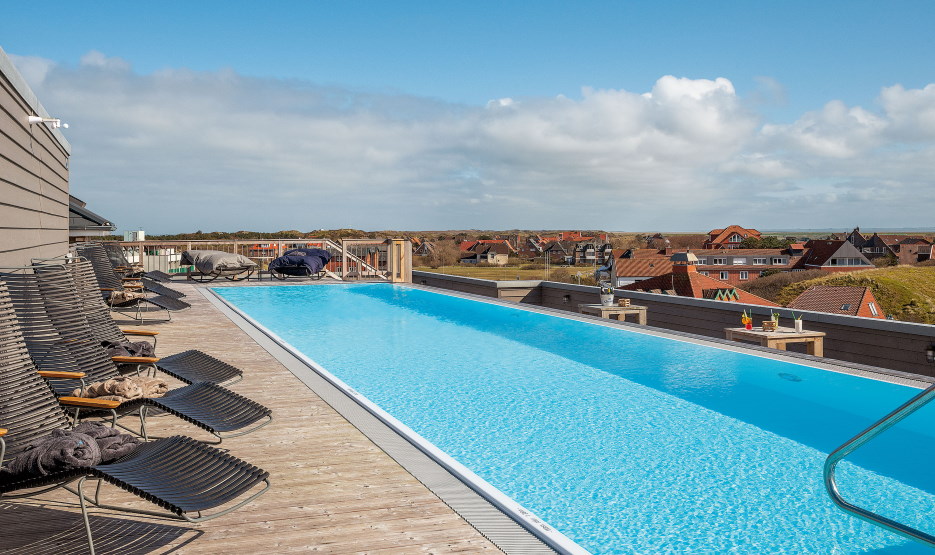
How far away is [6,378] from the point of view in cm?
274

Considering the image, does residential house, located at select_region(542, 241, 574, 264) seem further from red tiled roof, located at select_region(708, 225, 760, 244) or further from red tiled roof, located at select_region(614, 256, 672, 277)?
red tiled roof, located at select_region(614, 256, 672, 277)

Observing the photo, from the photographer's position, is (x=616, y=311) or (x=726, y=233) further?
(x=726, y=233)

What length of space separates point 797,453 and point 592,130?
3273 cm

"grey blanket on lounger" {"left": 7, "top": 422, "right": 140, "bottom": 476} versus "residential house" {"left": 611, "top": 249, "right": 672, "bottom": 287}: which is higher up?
"grey blanket on lounger" {"left": 7, "top": 422, "right": 140, "bottom": 476}

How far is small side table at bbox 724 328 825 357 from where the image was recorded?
7543 millimetres

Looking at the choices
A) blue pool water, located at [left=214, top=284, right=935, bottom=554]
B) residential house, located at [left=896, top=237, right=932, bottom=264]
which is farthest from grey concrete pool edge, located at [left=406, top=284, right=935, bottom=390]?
residential house, located at [left=896, top=237, right=932, bottom=264]

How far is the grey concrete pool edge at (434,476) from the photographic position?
2.55 meters

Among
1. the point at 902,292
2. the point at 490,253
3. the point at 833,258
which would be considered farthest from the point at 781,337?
the point at 833,258

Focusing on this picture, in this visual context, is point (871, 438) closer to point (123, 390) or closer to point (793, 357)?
point (123, 390)

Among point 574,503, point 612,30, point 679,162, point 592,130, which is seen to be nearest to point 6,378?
point 574,503

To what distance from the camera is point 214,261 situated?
16.0 meters

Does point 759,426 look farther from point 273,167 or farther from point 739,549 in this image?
point 273,167

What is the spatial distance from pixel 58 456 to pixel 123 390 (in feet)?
3.83

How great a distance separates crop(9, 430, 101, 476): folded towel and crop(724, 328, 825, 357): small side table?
695 cm
